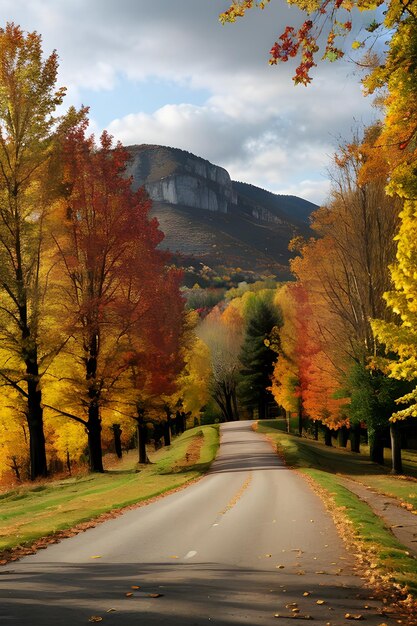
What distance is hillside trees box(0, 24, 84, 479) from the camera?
21234mm

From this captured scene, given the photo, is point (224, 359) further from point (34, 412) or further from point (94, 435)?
point (34, 412)

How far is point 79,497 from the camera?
19.0 m

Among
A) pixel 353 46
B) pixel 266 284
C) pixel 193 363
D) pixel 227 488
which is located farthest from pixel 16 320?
pixel 266 284

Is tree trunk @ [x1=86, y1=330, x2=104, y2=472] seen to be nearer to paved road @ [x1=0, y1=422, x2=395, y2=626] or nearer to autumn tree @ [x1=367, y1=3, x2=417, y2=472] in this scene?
paved road @ [x1=0, y1=422, x2=395, y2=626]

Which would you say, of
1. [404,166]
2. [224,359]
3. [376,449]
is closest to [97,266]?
[404,166]

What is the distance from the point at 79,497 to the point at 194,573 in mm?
11752

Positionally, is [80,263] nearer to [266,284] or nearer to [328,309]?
[328,309]

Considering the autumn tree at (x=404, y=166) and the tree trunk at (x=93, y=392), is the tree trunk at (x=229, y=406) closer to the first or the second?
the tree trunk at (x=93, y=392)

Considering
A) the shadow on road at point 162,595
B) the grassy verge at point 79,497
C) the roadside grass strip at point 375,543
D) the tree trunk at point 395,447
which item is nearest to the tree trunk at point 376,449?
the tree trunk at point 395,447

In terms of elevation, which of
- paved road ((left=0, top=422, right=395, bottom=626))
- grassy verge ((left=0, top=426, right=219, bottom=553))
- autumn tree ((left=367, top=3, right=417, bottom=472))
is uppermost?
autumn tree ((left=367, top=3, right=417, bottom=472))

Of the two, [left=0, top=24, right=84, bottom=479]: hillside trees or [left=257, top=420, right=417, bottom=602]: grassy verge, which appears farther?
[left=0, top=24, right=84, bottom=479]: hillside trees

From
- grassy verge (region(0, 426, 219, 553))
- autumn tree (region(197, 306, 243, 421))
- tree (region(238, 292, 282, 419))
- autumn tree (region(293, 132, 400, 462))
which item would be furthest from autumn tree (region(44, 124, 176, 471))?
autumn tree (region(197, 306, 243, 421))

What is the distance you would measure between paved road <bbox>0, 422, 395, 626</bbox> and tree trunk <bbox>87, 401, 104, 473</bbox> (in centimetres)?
1008

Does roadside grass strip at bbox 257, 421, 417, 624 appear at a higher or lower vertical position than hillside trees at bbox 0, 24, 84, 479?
lower
